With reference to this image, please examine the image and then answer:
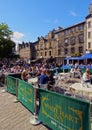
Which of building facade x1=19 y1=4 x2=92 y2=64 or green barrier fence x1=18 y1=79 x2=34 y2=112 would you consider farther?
building facade x1=19 y1=4 x2=92 y2=64

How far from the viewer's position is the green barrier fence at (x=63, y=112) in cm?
478

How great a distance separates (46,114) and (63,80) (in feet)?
35.7

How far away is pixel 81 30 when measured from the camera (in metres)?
51.8

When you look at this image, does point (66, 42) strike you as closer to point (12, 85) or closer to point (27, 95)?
point (12, 85)

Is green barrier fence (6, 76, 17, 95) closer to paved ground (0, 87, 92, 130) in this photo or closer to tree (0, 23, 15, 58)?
paved ground (0, 87, 92, 130)

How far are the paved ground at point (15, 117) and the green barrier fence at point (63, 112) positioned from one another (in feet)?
1.90

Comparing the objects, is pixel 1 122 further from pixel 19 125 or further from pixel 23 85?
pixel 23 85

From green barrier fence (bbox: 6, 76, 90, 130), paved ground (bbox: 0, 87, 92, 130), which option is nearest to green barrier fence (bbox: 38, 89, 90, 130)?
green barrier fence (bbox: 6, 76, 90, 130)

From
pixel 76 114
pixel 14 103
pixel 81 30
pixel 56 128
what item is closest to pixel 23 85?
pixel 14 103

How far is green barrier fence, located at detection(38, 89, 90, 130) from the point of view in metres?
4.78

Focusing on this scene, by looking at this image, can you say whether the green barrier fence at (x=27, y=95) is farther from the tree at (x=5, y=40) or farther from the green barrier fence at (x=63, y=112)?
the tree at (x=5, y=40)

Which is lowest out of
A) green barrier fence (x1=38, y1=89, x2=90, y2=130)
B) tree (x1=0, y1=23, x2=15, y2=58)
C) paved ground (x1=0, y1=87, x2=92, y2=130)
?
paved ground (x1=0, y1=87, x2=92, y2=130)

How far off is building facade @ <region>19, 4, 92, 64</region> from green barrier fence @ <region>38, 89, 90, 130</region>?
42888mm

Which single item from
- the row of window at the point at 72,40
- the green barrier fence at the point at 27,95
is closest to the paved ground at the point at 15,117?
the green barrier fence at the point at 27,95
